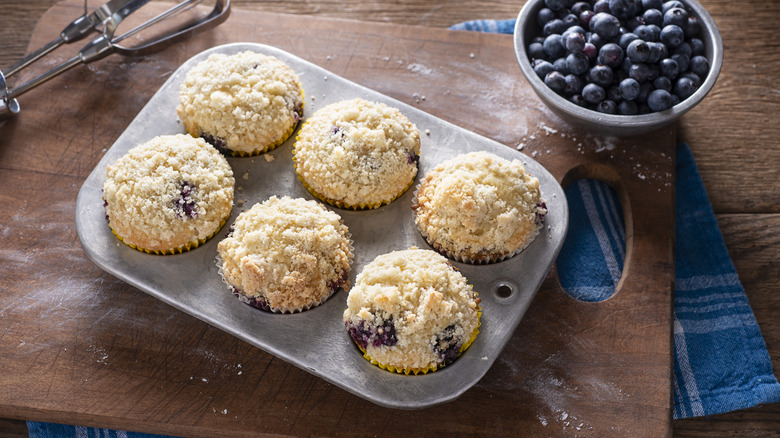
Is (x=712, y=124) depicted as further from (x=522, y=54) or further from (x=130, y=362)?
(x=130, y=362)

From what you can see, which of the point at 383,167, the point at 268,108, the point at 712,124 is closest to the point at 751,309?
the point at 712,124

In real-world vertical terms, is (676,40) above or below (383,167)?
above

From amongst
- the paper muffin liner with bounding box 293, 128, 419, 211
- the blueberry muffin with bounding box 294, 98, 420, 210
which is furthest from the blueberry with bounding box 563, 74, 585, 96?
the paper muffin liner with bounding box 293, 128, 419, 211

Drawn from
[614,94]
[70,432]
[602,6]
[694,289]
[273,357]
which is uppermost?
[602,6]

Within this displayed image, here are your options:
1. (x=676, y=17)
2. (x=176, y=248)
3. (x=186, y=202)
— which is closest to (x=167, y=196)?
(x=186, y=202)

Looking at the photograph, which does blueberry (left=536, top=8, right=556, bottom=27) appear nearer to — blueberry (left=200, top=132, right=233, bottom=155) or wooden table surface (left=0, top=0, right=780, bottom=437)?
wooden table surface (left=0, top=0, right=780, bottom=437)

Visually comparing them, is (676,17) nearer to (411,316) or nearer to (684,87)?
(684,87)
